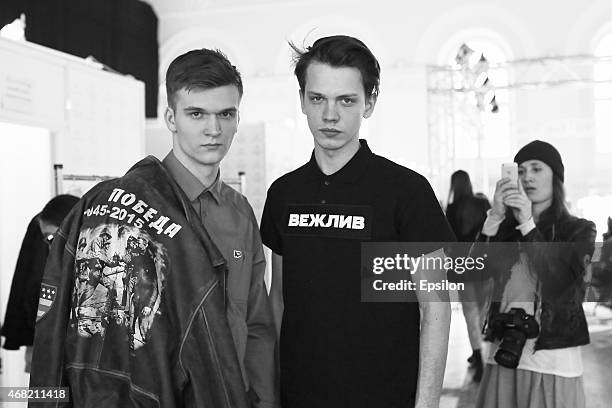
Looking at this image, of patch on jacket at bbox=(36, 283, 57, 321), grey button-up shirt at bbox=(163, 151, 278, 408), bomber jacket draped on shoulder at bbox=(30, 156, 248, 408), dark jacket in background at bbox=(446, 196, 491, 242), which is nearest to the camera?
bomber jacket draped on shoulder at bbox=(30, 156, 248, 408)

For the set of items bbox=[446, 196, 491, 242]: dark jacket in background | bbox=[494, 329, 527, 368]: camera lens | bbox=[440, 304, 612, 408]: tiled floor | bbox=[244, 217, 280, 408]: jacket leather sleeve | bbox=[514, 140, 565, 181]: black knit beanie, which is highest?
bbox=[514, 140, 565, 181]: black knit beanie

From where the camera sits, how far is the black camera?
2.31m

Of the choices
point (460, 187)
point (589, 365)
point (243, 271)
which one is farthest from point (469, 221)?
point (243, 271)

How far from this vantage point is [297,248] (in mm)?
1609

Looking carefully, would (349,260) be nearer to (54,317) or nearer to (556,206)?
(54,317)

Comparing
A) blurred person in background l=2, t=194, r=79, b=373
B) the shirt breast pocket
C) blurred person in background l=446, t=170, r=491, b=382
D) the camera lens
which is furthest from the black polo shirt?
blurred person in background l=446, t=170, r=491, b=382

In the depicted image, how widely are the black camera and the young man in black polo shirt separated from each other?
Result: 0.88m

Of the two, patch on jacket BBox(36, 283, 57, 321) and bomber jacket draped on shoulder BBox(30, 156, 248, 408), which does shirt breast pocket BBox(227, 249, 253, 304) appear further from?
patch on jacket BBox(36, 283, 57, 321)

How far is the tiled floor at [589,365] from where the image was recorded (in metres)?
2.86

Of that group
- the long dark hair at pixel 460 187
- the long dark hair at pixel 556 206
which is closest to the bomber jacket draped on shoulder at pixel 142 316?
the long dark hair at pixel 556 206

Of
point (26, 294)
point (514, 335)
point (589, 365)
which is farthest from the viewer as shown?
point (26, 294)

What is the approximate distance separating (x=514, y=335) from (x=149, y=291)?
145 centimetres

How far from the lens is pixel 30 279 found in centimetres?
285

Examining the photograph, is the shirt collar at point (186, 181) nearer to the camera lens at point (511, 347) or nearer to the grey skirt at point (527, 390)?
the camera lens at point (511, 347)
